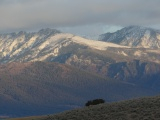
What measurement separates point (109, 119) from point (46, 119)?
14.9m

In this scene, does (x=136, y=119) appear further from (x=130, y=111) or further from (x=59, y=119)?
(x=59, y=119)

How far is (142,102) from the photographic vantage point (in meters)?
91.8

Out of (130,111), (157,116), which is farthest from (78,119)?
(157,116)

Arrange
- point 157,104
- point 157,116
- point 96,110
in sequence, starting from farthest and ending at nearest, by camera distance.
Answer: point 96,110, point 157,104, point 157,116

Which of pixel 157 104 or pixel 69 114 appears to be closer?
pixel 157 104

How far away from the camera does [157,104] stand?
8631 centimetres

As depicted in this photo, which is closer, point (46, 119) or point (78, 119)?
point (78, 119)

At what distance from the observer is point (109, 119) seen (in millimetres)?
79812

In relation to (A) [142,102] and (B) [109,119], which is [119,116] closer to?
(B) [109,119]

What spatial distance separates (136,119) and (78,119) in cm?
1200

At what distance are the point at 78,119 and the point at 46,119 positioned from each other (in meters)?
8.46

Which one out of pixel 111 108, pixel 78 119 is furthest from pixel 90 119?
pixel 111 108

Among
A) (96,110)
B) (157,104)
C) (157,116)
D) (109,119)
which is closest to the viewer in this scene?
(157,116)

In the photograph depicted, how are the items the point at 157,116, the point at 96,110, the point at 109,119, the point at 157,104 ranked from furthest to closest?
the point at 96,110, the point at 157,104, the point at 109,119, the point at 157,116
